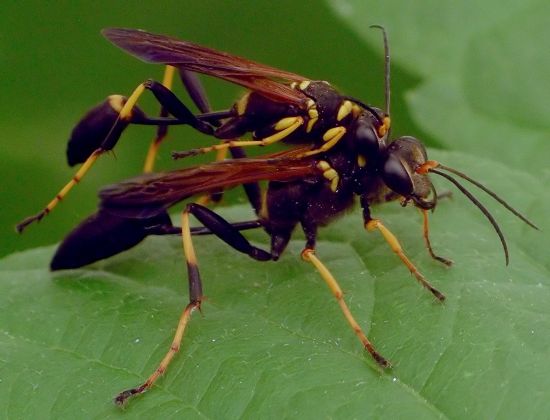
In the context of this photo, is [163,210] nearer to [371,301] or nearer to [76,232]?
[76,232]

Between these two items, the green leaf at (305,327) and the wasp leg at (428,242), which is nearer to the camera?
the green leaf at (305,327)

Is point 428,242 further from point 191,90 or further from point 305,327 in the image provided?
point 191,90

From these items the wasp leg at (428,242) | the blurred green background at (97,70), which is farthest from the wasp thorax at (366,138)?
the blurred green background at (97,70)

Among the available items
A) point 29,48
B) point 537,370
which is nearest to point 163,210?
point 537,370

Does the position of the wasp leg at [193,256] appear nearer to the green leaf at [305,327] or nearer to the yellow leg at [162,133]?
the green leaf at [305,327]

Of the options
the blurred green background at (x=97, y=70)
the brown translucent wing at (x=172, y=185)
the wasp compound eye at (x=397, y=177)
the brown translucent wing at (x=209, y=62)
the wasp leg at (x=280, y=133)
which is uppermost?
the brown translucent wing at (x=209, y=62)

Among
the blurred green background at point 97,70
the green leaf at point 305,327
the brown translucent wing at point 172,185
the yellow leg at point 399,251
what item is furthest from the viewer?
the blurred green background at point 97,70

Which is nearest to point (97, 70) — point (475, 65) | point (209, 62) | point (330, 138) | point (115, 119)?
point (115, 119)

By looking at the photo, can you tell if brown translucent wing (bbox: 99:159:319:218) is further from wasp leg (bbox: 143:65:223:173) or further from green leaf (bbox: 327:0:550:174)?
green leaf (bbox: 327:0:550:174)
